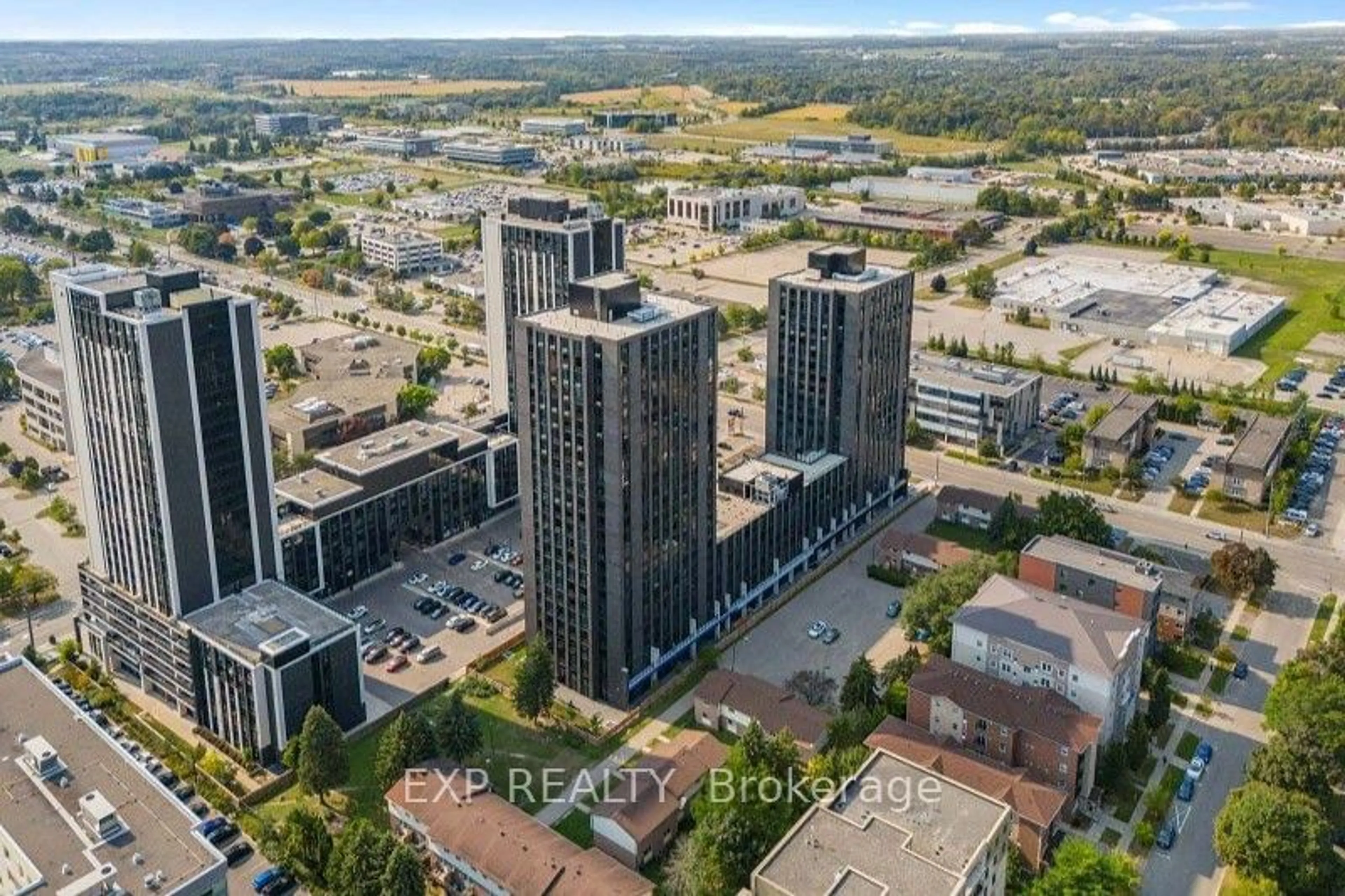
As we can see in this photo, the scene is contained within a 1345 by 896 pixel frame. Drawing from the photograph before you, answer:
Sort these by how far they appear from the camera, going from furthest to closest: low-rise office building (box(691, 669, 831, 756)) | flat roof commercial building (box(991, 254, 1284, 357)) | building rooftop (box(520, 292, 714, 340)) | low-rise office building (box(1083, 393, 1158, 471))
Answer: flat roof commercial building (box(991, 254, 1284, 357)), low-rise office building (box(1083, 393, 1158, 471)), building rooftop (box(520, 292, 714, 340)), low-rise office building (box(691, 669, 831, 756))

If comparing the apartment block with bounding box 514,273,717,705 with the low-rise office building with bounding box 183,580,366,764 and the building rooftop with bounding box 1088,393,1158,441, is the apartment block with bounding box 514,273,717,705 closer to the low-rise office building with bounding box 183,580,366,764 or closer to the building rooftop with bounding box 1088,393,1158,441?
the low-rise office building with bounding box 183,580,366,764

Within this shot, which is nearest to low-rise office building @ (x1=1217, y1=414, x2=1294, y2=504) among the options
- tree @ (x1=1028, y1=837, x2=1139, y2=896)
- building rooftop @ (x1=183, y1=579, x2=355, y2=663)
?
tree @ (x1=1028, y1=837, x2=1139, y2=896)

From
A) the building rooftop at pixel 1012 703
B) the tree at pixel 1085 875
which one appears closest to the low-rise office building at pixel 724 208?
the building rooftop at pixel 1012 703

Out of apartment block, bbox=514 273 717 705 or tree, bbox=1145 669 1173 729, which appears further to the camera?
tree, bbox=1145 669 1173 729

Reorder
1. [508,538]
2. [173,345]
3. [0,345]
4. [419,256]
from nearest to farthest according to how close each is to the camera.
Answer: [173,345] < [508,538] < [0,345] < [419,256]

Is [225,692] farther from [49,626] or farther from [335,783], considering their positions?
[49,626]

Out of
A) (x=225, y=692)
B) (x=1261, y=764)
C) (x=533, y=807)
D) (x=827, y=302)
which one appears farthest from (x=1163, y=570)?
(x=225, y=692)

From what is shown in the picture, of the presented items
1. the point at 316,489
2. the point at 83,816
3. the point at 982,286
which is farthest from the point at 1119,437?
the point at 83,816
